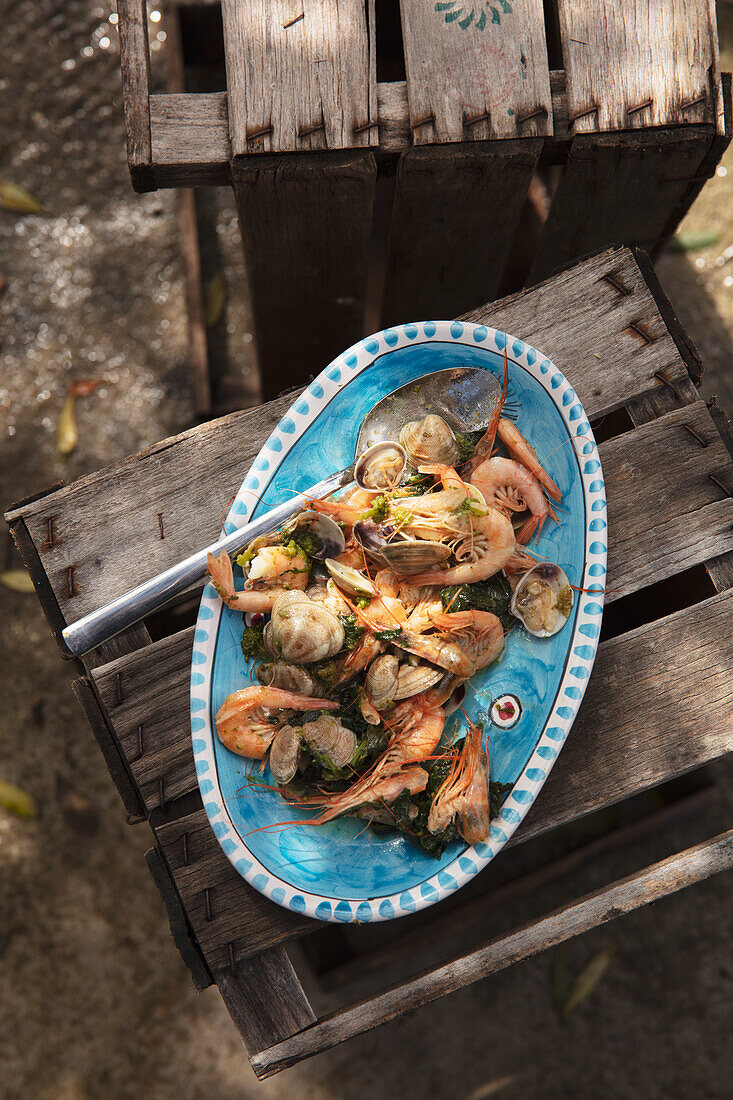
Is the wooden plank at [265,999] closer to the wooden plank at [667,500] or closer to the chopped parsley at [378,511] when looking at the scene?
the chopped parsley at [378,511]

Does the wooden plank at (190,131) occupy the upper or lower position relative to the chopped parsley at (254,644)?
upper

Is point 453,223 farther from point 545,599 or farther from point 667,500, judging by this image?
point 545,599

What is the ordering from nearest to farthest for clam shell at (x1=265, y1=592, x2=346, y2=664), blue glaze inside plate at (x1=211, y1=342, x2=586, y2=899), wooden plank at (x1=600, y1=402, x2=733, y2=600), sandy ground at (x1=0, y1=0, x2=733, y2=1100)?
clam shell at (x1=265, y1=592, x2=346, y2=664)
blue glaze inside plate at (x1=211, y1=342, x2=586, y2=899)
wooden plank at (x1=600, y1=402, x2=733, y2=600)
sandy ground at (x1=0, y1=0, x2=733, y2=1100)

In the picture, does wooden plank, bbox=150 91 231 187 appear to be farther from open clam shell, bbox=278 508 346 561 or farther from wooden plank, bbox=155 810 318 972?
wooden plank, bbox=155 810 318 972

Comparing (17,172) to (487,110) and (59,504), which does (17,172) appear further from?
(487,110)

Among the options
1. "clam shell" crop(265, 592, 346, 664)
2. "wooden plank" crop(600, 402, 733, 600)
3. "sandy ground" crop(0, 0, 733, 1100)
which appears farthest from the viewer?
"sandy ground" crop(0, 0, 733, 1100)

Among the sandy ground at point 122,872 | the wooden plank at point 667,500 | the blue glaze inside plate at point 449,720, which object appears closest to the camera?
the blue glaze inside plate at point 449,720

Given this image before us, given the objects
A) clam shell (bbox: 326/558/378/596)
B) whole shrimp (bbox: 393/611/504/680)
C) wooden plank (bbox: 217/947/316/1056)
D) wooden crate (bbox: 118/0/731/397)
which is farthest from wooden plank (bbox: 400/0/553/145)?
wooden plank (bbox: 217/947/316/1056)

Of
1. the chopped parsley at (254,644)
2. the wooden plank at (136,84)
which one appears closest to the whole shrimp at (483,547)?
the chopped parsley at (254,644)
